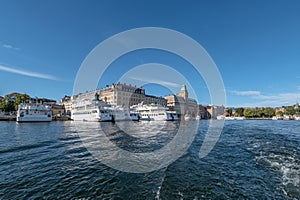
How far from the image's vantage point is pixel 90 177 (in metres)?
5.79

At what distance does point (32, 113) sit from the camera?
136ft

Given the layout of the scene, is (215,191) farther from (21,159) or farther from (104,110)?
(104,110)

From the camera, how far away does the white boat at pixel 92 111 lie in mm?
42750

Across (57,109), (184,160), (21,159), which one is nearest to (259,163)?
(184,160)

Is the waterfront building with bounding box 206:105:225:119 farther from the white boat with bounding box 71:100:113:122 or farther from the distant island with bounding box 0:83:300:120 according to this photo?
the white boat with bounding box 71:100:113:122

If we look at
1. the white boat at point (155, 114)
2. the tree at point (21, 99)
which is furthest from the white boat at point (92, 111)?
the tree at point (21, 99)

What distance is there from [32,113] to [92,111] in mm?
17014

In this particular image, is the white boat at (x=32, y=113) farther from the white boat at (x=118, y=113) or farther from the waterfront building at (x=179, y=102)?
the waterfront building at (x=179, y=102)

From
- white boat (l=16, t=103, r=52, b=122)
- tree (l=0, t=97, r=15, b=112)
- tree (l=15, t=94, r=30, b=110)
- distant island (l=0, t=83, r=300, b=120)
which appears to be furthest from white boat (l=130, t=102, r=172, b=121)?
tree (l=0, t=97, r=15, b=112)

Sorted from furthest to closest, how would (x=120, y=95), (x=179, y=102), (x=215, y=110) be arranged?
(x=215, y=110) → (x=179, y=102) → (x=120, y=95)

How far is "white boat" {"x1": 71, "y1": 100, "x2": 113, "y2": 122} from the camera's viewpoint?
42.8m

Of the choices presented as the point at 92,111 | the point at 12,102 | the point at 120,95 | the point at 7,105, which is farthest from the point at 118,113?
the point at 12,102

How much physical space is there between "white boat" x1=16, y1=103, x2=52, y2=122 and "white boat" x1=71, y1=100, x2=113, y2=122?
10143 millimetres

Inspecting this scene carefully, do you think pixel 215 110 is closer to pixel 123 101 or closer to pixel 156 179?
pixel 123 101
